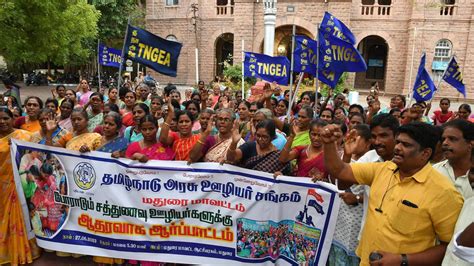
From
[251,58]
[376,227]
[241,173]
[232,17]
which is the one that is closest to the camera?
[376,227]

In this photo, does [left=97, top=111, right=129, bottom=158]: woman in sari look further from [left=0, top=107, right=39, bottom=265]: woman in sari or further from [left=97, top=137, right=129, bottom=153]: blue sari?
[left=0, top=107, right=39, bottom=265]: woman in sari

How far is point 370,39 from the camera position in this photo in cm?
2455

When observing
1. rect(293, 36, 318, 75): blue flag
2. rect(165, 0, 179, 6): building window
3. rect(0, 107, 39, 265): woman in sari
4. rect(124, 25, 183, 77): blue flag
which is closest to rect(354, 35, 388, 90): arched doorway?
rect(165, 0, 179, 6): building window

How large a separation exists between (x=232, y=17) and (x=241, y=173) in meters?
21.7

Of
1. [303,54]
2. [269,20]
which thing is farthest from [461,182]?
[269,20]

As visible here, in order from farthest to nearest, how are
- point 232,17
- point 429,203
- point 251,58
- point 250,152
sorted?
point 232,17 → point 251,58 → point 250,152 → point 429,203

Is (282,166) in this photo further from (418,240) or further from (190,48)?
(190,48)

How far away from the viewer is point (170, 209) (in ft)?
11.5

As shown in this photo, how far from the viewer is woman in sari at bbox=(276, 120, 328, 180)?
333 cm

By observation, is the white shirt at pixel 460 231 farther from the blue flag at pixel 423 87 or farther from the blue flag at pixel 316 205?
the blue flag at pixel 423 87

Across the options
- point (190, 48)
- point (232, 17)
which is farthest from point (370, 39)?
point (190, 48)

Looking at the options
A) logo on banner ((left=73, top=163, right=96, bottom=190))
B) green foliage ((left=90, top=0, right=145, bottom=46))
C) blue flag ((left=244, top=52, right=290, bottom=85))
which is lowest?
logo on banner ((left=73, top=163, right=96, bottom=190))

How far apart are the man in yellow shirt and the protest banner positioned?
2.45 ft

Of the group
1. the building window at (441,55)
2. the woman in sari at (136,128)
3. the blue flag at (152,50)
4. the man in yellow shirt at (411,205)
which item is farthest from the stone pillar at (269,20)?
the man in yellow shirt at (411,205)
